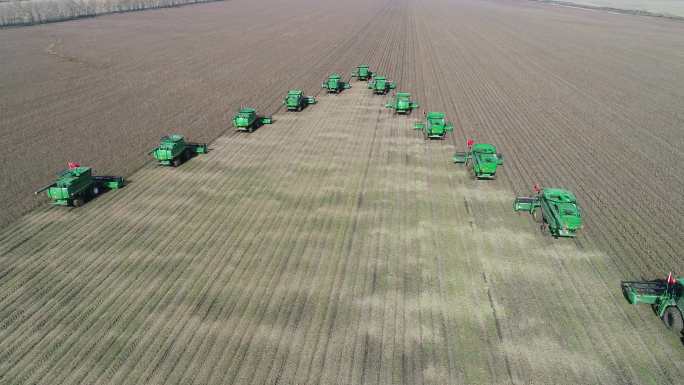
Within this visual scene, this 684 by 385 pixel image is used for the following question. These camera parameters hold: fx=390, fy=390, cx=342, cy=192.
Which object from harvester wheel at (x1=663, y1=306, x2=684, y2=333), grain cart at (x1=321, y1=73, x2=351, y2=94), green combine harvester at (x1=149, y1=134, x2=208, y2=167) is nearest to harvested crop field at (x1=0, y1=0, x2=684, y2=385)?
harvester wheel at (x1=663, y1=306, x2=684, y2=333)

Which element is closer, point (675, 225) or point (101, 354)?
point (101, 354)

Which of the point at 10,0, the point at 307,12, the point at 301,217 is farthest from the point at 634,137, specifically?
the point at 10,0

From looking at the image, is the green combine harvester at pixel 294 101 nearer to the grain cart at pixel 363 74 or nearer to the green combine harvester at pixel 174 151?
the green combine harvester at pixel 174 151

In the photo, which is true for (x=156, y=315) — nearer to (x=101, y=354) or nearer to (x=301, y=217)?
(x=101, y=354)

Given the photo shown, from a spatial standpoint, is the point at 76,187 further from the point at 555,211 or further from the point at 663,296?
the point at 663,296

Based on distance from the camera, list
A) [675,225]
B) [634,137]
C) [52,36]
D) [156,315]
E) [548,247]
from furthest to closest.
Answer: [52,36] < [634,137] < [675,225] < [548,247] < [156,315]

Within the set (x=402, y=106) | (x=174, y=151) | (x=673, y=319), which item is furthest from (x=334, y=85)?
(x=673, y=319)
